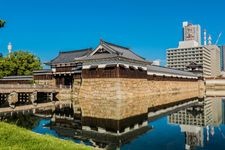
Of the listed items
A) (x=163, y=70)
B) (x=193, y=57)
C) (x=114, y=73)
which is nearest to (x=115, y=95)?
(x=114, y=73)

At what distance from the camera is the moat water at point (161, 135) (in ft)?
47.4

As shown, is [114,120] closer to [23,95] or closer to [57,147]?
[57,147]

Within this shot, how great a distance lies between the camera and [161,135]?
17609 millimetres

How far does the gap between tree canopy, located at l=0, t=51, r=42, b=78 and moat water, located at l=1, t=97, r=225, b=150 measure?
1185 inches

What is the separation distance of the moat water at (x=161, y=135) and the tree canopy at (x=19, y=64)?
3010 cm

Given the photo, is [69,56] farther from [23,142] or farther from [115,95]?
[23,142]

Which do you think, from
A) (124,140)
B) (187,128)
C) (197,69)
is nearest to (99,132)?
(124,140)

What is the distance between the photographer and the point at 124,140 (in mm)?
15594

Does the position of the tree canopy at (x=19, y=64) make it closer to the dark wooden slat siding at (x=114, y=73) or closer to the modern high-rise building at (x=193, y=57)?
the dark wooden slat siding at (x=114, y=73)

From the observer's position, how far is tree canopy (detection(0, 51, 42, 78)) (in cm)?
4976

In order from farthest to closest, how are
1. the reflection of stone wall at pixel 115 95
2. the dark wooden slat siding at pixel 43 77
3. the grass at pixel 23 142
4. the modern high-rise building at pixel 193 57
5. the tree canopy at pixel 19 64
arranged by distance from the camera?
the modern high-rise building at pixel 193 57
the tree canopy at pixel 19 64
the dark wooden slat siding at pixel 43 77
the reflection of stone wall at pixel 115 95
the grass at pixel 23 142

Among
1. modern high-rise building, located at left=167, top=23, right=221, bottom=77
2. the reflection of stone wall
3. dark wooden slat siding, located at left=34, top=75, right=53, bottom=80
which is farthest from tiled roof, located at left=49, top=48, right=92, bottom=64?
modern high-rise building, located at left=167, top=23, right=221, bottom=77

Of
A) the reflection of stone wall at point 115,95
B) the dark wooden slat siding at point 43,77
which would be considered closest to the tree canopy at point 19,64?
the dark wooden slat siding at point 43,77

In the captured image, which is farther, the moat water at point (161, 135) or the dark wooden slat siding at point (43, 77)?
the dark wooden slat siding at point (43, 77)
